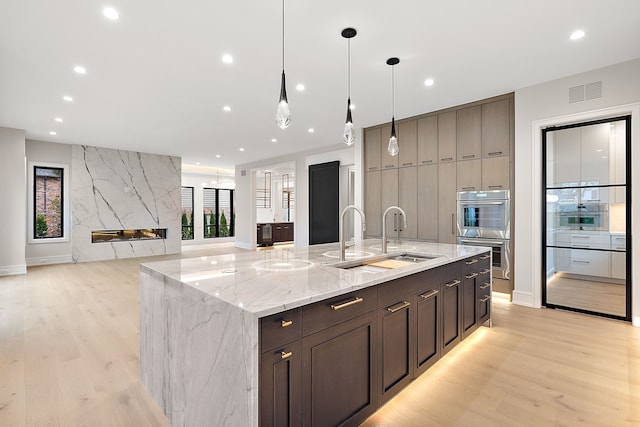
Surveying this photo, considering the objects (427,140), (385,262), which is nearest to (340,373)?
(385,262)

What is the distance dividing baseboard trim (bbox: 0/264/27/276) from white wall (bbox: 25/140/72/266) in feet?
3.52

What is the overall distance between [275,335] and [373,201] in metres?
4.85

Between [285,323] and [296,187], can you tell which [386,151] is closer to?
[296,187]

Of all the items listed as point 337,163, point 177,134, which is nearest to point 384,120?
point 337,163

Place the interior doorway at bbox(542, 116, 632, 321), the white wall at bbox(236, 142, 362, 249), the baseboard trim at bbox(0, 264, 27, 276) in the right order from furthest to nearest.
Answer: the white wall at bbox(236, 142, 362, 249) < the baseboard trim at bbox(0, 264, 27, 276) < the interior doorway at bbox(542, 116, 632, 321)

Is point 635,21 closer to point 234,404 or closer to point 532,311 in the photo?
point 532,311

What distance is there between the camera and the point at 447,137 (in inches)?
191

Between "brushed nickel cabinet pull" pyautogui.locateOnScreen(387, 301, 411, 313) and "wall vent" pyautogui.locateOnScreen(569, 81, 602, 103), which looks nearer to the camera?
"brushed nickel cabinet pull" pyautogui.locateOnScreen(387, 301, 411, 313)

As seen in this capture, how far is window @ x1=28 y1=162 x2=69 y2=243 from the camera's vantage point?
7.04 metres

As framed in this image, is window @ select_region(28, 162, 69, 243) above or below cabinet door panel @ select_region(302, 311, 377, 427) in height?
above

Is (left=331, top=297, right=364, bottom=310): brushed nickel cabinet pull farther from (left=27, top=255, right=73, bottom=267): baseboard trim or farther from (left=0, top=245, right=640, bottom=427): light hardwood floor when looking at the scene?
(left=27, top=255, right=73, bottom=267): baseboard trim

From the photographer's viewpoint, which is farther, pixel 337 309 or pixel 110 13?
pixel 110 13

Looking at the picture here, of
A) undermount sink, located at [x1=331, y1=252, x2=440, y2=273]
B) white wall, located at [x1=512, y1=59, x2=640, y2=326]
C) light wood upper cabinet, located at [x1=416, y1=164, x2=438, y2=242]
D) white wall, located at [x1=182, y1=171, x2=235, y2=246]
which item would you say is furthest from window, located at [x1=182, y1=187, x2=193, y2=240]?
white wall, located at [x1=512, y1=59, x2=640, y2=326]

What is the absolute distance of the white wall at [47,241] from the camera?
275 inches
